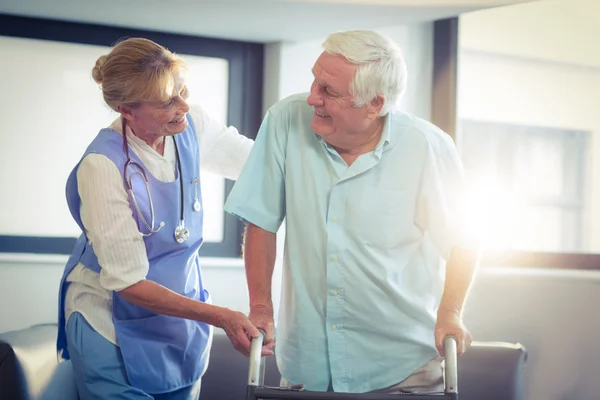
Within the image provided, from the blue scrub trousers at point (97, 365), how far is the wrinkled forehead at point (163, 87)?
1.73ft

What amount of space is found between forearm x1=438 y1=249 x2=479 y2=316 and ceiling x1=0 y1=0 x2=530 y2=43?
105 centimetres

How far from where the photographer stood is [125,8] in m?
2.78

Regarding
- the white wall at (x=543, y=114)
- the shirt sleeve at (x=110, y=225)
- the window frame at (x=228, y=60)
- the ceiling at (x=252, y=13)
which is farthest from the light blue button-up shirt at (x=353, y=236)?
the window frame at (x=228, y=60)

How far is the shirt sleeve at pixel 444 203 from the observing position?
1.78 m

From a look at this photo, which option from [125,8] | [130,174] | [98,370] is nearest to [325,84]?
[130,174]

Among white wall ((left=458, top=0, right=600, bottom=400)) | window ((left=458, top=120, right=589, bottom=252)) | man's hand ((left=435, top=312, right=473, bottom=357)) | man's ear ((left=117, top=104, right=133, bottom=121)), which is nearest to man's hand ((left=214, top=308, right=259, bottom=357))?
man's hand ((left=435, top=312, right=473, bottom=357))

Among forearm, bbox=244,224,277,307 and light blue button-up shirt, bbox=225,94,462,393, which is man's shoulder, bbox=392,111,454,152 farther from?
forearm, bbox=244,224,277,307

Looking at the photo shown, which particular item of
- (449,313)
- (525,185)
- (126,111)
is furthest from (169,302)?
(525,185)

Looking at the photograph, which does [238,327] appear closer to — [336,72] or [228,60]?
[336,72]

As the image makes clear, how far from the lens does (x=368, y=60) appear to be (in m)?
1.73

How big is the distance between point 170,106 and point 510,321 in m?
1.87

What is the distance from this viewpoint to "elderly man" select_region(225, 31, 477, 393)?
5.76 feet

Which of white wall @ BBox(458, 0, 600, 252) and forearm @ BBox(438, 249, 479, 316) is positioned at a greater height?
white wall @ BBox(458, 0, 600, 252)

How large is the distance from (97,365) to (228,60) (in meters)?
1.84
